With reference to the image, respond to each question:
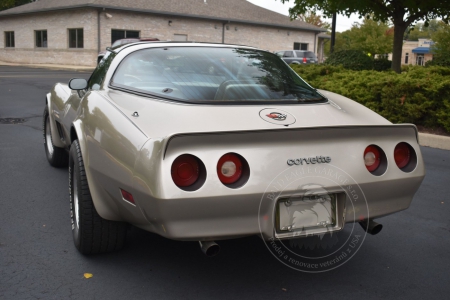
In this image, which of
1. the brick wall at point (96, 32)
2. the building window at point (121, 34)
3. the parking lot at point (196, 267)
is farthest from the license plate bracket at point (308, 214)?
the building window at point (121, 34)

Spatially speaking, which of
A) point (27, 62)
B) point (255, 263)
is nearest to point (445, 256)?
point (255, 263)

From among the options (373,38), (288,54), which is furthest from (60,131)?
(373,38)

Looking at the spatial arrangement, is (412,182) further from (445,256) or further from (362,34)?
(362,34)

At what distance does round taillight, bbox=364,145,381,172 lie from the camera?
3.30 meters

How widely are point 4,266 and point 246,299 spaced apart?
1.64 metres

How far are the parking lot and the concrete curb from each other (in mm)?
3744

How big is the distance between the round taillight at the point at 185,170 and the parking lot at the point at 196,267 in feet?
2.57

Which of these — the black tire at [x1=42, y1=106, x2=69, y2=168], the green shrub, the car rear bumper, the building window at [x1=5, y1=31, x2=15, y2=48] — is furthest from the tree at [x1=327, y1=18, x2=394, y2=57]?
the car rear bumper

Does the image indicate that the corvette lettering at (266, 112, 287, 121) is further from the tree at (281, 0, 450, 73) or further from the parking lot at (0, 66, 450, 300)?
the tree at (281, 0, 450, 73)

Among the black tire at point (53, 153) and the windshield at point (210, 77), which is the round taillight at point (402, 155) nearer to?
the windshield at point (210, 77)

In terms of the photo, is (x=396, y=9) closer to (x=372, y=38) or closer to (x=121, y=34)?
(x=121, y=34)

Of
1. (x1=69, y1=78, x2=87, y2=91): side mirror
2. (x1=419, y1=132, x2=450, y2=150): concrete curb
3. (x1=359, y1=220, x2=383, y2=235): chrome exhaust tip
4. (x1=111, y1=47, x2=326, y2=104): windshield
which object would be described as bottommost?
(x1=419, y1=132, x2=450, y2=150): concrete curb

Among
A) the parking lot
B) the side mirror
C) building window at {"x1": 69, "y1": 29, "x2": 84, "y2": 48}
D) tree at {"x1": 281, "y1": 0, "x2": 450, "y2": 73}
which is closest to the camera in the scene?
the parking lot

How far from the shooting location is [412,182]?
11.2ft
